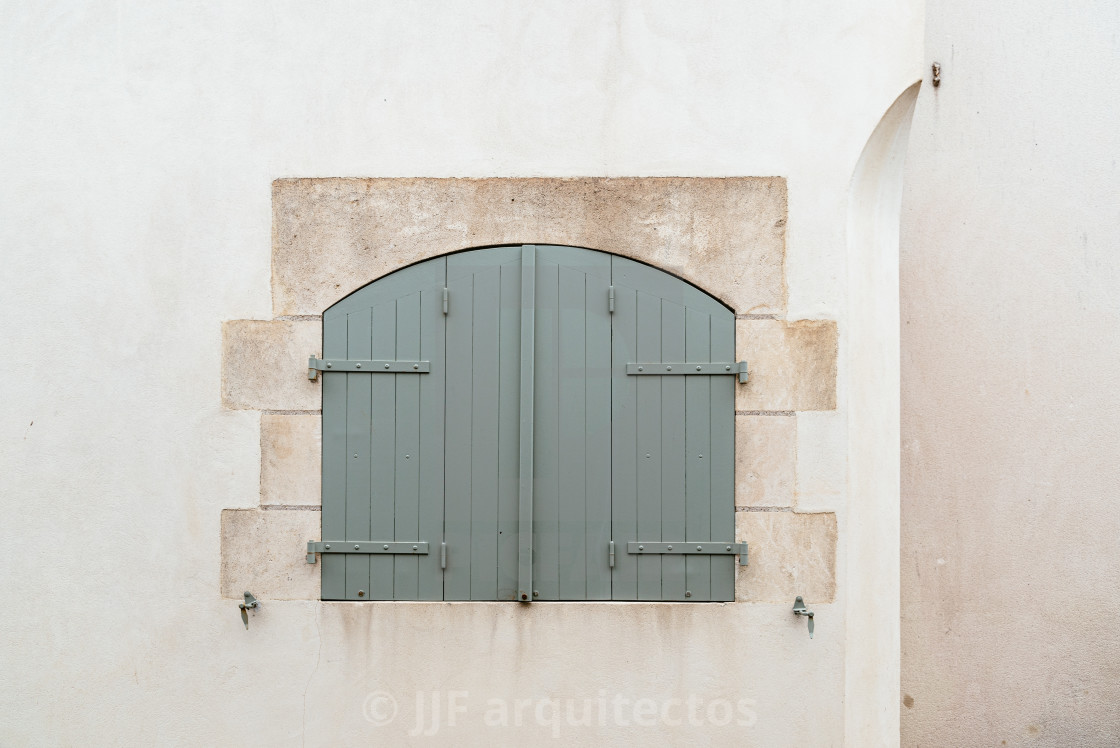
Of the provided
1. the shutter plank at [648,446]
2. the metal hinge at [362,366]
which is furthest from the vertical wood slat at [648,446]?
the metal hinge at [362,366]

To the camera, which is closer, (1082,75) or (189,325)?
(189,325)

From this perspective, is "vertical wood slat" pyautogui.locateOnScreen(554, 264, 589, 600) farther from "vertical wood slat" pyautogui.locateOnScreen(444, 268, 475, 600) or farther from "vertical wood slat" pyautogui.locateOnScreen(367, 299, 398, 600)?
"vertical wood slat" pyautogui.locateOnScreen(367, 299, 398, 600)

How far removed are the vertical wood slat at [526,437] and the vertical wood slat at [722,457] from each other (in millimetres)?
774

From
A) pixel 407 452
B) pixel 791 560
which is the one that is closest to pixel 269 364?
pixel 407 452

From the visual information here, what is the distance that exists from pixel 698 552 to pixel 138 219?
2.81m

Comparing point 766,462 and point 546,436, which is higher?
point 546,436

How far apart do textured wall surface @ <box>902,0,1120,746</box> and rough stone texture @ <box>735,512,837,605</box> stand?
1061mm

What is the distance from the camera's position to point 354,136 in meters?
3.33

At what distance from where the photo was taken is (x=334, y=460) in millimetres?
3299

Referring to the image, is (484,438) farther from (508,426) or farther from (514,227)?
(514,227)

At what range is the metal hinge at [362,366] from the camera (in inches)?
130

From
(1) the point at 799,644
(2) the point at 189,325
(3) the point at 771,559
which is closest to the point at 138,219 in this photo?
(2) the point at 189,325

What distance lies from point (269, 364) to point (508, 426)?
1064 millimetres

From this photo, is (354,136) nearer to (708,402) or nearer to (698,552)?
(708,402)
